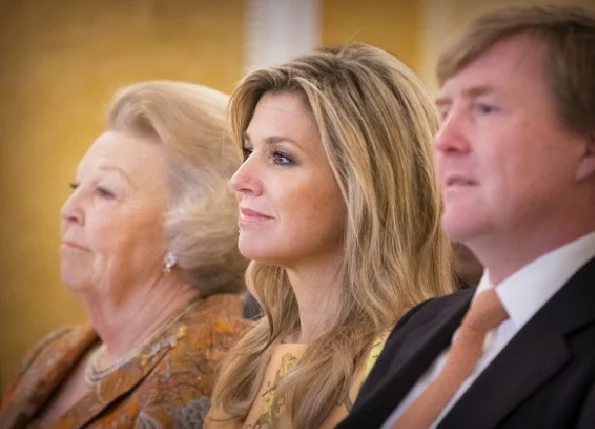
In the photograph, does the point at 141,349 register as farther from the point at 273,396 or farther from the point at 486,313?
the point at 486,313

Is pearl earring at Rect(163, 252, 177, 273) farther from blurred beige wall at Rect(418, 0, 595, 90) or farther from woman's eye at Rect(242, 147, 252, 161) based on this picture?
blurred beige wall at Rect(418, 0, 595, 90)

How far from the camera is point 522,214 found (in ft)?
4.58

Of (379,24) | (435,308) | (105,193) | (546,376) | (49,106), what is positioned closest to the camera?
(546,376)

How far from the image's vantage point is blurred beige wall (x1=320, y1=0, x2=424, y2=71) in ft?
7.59

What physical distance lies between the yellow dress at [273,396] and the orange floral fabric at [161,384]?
0.20 meters

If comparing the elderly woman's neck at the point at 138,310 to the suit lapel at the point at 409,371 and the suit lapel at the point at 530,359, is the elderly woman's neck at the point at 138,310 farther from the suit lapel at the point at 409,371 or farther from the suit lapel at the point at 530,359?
the suit lapel at the point at 530,359

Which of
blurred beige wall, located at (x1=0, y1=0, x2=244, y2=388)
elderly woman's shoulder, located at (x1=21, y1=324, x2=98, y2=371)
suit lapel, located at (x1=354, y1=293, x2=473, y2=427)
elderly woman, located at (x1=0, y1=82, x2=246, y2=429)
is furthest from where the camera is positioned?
blurred beige wall, located at (x1=0, y1=0, x2=244, y2=388)

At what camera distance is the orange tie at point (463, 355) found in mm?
1455

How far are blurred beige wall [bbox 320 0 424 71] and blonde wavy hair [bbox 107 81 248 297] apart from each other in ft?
1.13

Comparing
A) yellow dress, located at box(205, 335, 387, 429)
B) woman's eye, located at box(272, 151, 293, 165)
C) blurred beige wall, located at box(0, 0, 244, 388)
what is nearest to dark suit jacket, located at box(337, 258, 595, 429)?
yellow dress, located at box(205, 335, 387, 429)

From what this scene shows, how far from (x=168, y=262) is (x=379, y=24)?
75 cm

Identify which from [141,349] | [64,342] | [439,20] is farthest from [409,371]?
[64,342]

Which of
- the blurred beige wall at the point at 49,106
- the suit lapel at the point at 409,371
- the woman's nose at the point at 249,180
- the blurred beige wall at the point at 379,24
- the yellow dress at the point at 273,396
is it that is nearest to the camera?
the suit lapel at the point at 409,371

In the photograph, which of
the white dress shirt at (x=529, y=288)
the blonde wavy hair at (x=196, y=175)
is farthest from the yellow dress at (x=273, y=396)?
the blonde wavy hair at (x=196, y=175)
